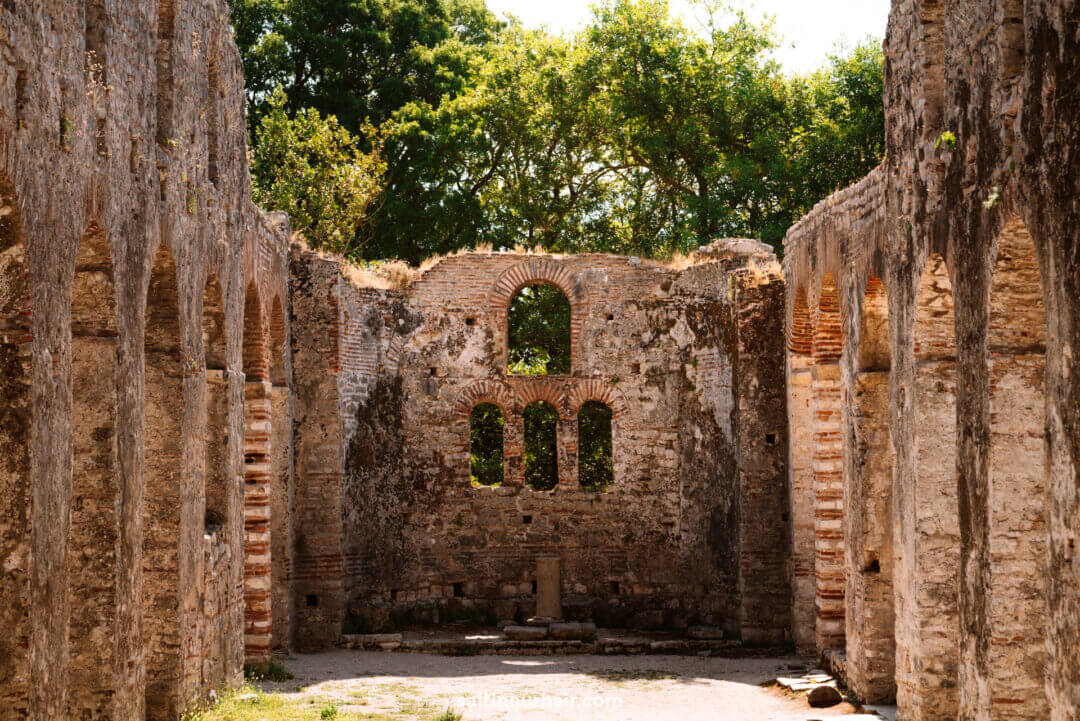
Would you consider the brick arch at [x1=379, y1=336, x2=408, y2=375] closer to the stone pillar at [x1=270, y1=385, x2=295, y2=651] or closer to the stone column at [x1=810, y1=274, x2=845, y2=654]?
the stone pillar at [x1=270, y1=385, x2=295, y2=651]

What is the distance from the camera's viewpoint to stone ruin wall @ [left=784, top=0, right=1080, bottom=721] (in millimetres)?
6070

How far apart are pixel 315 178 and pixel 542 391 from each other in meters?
7.74

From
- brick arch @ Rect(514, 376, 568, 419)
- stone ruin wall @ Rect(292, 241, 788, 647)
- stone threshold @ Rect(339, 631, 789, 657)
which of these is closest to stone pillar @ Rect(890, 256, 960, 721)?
stone threshold @ Rect(339, 631, 789, 657)

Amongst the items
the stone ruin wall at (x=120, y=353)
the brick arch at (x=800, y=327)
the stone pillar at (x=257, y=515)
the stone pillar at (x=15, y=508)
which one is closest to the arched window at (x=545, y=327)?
the brick arch at (x=800, y=327)

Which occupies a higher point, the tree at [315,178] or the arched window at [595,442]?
the tree at [315,178]

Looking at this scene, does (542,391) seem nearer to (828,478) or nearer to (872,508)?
(828,478)

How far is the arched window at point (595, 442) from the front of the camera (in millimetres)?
22938

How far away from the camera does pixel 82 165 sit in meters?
7.09

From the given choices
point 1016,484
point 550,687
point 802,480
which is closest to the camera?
point 1016,484

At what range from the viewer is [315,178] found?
22.0 meters

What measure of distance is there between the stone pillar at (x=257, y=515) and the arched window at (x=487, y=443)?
10123 millimetres

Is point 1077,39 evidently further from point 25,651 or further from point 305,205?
point 305,205

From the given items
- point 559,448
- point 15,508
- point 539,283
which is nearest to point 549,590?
point 559,448

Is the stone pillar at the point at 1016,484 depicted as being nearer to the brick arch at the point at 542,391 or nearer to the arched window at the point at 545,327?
the brick arch at the point at 542,391
